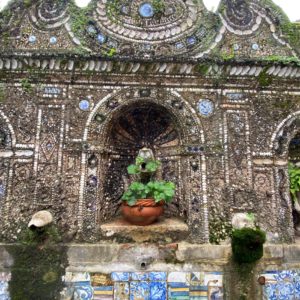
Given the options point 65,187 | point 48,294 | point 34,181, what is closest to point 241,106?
point 65,187

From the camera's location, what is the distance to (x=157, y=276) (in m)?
5.98

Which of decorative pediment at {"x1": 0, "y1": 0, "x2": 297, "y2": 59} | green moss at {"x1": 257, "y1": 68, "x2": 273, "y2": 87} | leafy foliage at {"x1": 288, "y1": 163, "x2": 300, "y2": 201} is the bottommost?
leafy foliage at {"x1": 288, "y1": 163, "x2": 300, "y2": 201}

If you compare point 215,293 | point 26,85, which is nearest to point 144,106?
point 26,85

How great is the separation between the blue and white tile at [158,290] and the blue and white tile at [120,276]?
434 mm

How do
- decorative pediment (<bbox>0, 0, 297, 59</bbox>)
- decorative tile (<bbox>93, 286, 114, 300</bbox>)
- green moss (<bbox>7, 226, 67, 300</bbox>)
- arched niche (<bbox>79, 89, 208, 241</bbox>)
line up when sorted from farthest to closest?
decorative pediment (<bbox>0, 0, 297, 59</bbox>) → arched niche (<bbox>79, 89, 208, 241</bbox>) → decorative tile (<bbox>93, 286, 114, 300</bbox>) → green moss (<bbox>7, 226, 67, 300</bbox>)

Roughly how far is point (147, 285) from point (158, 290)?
0.67 ft

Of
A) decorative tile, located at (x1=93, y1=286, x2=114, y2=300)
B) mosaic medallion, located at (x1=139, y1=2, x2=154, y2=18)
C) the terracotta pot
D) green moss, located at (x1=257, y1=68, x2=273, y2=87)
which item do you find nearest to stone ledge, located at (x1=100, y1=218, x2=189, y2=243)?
the terracotta pot

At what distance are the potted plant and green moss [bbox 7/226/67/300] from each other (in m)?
1.35

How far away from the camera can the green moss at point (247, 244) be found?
5562mm

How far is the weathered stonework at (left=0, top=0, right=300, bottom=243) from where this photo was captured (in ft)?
20.7

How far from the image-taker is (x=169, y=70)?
6.61 meters

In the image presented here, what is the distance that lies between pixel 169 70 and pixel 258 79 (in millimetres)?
1758

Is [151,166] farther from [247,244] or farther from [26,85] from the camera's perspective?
[26,85]

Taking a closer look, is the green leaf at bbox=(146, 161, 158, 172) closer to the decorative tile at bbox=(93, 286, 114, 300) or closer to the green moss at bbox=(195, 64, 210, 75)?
the green moss at bbox=(195, 64, 210, 75)
